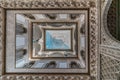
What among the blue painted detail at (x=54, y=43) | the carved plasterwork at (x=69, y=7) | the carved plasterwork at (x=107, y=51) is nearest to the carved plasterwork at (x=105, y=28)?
the carved plasterwork at (x=107, y=51)

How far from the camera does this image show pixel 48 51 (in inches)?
250

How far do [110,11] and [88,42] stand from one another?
94cm

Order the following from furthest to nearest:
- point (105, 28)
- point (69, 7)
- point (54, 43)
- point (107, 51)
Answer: point (54, 43)
point (69, 7)
point (105, 28)
point (107, 51)

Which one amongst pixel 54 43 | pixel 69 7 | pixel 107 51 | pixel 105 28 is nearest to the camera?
pixel 107 51

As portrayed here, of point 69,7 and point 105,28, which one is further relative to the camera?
point 69,7

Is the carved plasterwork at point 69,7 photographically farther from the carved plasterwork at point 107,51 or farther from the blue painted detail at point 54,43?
the blue painted detail at point 54,43

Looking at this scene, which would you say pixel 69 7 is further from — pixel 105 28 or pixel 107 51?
pixel 107 51

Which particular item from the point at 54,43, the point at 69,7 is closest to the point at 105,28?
the point at 69,7

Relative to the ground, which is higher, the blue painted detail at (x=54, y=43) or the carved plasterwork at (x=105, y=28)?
the carved plasterwork at (x=105, y=28)

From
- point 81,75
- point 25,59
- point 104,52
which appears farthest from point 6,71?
point 104,52

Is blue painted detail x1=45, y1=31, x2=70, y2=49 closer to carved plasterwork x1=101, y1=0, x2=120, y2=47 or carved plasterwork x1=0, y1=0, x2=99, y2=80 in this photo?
carved plasterwork x1=0, y1=0, x2=99, y2=80

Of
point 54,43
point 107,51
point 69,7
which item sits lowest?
point 107,51

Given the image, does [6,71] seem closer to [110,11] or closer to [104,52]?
[104,52]

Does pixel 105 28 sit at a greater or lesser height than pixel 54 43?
greater
